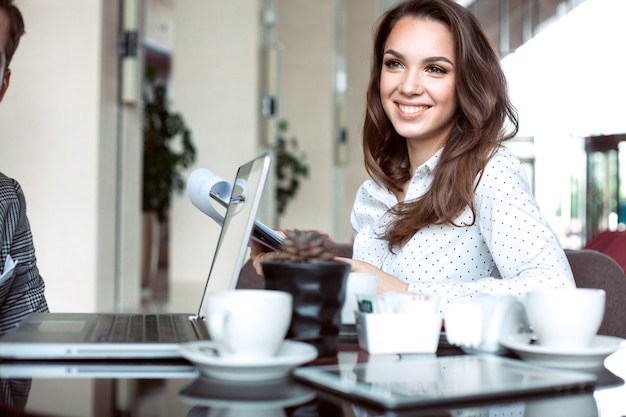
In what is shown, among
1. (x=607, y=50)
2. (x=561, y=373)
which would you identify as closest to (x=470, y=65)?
(x=561, y=373)

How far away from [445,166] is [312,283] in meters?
0.80

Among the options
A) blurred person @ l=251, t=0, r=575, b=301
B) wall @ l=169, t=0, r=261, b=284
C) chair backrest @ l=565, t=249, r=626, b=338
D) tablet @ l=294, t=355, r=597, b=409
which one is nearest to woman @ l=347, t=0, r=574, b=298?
blurred person @ l=251, t=0, r=575, b=301

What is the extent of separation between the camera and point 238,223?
1.09 meters

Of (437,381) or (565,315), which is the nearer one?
(437,381)

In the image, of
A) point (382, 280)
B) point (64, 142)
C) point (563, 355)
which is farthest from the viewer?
point (64, 142)

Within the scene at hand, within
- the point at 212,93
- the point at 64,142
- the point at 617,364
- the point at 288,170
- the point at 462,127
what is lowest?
the point at 617,364

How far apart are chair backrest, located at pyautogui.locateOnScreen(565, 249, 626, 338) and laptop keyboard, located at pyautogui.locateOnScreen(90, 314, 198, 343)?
0.79m

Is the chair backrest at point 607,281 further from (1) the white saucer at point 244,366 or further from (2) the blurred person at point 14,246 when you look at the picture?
(2) the blurred person at point 14,246

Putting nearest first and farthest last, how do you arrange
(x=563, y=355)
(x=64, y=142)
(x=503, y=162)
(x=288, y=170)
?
(x=563, y=355) < (x=503, y=162) < (x=64, y=142) < (x=288, y=170)

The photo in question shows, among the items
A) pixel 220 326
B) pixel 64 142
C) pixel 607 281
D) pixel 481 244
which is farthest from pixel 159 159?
pixel 220 326

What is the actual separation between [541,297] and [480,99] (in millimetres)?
842

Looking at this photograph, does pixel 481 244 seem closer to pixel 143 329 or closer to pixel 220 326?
pixel 143 329

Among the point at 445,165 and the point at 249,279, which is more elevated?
the point at 445,165

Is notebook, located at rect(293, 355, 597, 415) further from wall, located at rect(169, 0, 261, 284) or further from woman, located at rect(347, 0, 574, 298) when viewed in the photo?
wall, located at rect(169, 0, 261, 284)
